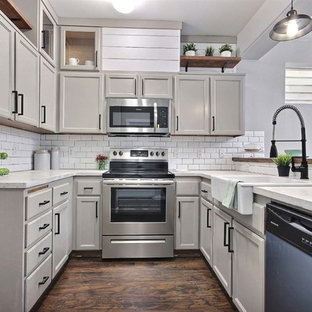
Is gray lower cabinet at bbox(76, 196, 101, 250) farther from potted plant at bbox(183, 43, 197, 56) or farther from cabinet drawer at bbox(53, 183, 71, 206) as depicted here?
potted plant at bbox(183, 43, 197, 56)

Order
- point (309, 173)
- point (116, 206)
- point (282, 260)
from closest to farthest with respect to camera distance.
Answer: point (282, 260), point (309, 173), point (116, 206)

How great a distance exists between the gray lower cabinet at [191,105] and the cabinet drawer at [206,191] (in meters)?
0.74

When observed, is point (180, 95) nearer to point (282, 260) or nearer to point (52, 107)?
point (52, 107)

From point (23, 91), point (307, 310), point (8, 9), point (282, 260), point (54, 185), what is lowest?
point (307, 310)

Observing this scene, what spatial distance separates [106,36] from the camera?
3.19 metres

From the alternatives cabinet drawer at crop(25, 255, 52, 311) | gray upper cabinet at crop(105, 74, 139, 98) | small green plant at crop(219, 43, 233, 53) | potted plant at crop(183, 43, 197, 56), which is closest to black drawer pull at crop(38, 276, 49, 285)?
cabinet drawer at crop(25, 255, 52, 311)

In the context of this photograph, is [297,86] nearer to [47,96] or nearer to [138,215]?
[138,215]

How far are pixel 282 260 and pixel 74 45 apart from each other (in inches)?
123

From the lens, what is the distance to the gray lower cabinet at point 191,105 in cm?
320

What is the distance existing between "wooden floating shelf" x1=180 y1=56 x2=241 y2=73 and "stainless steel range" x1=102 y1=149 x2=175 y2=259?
151 centimetres

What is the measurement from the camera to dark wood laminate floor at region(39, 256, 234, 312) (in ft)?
6.33

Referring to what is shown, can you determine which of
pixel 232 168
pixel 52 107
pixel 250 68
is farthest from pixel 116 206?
pixel 250 68

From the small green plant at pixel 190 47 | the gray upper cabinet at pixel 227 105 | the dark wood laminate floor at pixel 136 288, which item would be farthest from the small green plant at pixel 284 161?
the small green plant at pixel 190 47

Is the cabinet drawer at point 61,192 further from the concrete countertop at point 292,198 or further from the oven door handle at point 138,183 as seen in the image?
the concrete countertop at point 292,198
